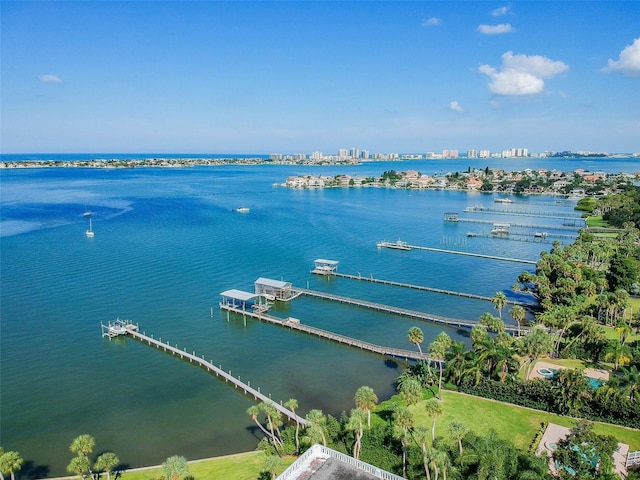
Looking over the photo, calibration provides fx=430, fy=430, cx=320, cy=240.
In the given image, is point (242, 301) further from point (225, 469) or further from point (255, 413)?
point (225, 469)

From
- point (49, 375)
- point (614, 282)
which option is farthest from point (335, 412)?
point (614, 282)

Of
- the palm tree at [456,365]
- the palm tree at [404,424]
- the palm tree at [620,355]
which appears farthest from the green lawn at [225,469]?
the palm tree at [620,355]

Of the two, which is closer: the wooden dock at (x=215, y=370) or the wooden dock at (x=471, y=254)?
the wooden dock at (x=215, y=370)

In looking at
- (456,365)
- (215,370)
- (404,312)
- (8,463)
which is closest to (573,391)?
(456,365)

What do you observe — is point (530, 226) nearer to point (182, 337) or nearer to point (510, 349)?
point (510, 349)

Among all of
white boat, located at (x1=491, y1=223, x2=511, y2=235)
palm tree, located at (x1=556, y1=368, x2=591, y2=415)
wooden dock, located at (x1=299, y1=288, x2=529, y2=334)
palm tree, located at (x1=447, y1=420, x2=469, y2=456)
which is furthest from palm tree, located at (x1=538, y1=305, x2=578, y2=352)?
white boat, located at (x1=491, y1=223, x2=511, y2=235)

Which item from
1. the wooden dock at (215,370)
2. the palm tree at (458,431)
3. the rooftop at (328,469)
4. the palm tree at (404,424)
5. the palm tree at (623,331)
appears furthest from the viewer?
the palm tree at (623,331)

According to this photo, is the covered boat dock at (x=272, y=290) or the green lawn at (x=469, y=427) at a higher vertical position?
the covered boat dock at (x=272, y=290)

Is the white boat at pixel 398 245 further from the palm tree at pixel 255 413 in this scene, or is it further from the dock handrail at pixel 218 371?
the palm tree at pixel 255 413
